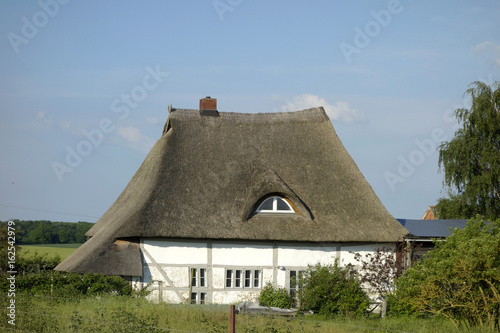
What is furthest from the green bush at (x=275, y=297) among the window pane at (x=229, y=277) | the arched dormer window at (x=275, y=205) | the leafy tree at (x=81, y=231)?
the leafy tree at (x=81, y=231)

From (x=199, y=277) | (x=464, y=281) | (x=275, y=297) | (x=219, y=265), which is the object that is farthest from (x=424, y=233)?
(x=464, y=281)

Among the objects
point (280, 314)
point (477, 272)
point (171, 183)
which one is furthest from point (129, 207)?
point (477, 272)

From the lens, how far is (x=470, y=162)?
93.0ft

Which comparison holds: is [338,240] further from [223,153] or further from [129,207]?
[129,207]

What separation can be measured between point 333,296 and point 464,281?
6028 mm

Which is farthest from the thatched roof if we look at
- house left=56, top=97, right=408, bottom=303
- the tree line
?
the tree line

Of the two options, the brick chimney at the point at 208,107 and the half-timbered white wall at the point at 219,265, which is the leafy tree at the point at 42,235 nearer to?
the brick chimney at the point at 208,107

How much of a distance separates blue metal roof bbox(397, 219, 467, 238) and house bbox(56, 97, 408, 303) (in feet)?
4.26

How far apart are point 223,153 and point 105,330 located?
38.8 feet

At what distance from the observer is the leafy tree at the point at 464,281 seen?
1211cm

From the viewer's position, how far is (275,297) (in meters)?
19.3

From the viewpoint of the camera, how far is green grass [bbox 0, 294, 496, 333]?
1159 cm

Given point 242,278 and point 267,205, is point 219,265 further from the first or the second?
point 267,205

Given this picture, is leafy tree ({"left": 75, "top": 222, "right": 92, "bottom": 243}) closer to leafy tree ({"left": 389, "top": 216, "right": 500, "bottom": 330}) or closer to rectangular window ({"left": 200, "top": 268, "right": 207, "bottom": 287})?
rectangular window ({"left": 200, "top": 268, "right": 207, "bottom": 287})
